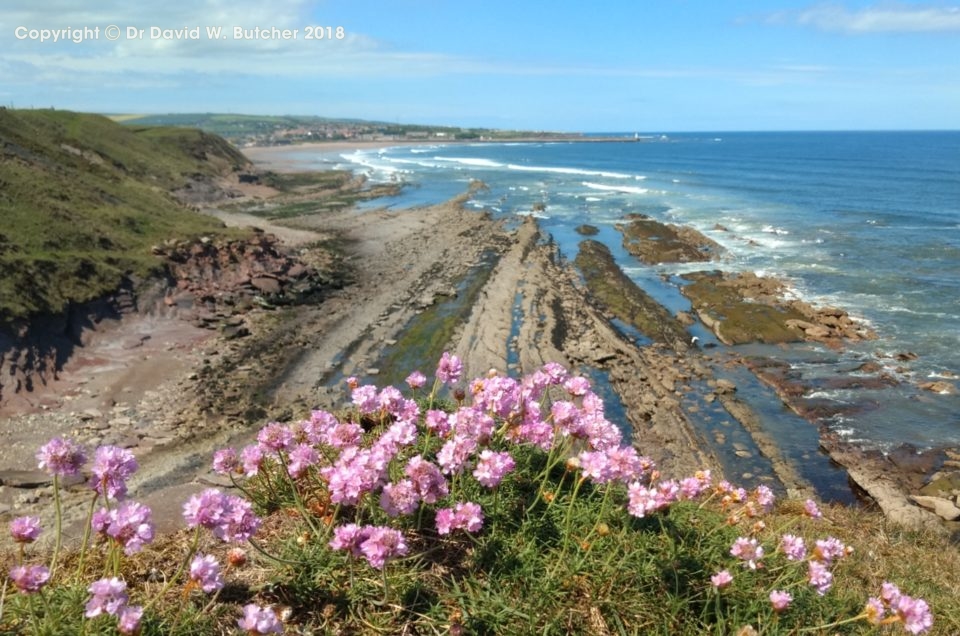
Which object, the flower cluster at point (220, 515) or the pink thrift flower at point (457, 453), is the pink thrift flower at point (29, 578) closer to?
the flower cluster at point (220, 515)

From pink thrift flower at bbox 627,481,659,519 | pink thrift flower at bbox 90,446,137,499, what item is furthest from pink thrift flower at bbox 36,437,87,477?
pink thrift flower at bbox 627,481,659,519

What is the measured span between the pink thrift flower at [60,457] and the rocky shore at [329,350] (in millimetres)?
3598

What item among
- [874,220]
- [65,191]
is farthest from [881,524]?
[874,220]

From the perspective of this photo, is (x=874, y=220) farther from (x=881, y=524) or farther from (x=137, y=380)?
(x=137, y=380)

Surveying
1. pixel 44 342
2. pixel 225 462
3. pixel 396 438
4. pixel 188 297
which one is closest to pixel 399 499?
pixel 396 438

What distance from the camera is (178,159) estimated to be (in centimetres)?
5872

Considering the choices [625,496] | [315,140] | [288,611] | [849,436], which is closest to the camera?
[288,611]

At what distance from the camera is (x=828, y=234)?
4100cm

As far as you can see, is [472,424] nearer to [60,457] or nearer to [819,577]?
[819,577]

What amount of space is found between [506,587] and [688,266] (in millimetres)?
32232

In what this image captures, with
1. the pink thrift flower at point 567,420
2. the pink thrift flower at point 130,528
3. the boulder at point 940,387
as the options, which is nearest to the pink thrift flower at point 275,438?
the pink thrift flower at point 130,528

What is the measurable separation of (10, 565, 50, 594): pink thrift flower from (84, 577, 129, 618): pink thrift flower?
23 cm

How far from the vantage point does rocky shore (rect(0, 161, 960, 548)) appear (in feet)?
43.5

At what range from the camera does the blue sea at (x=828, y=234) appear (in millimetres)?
17594
